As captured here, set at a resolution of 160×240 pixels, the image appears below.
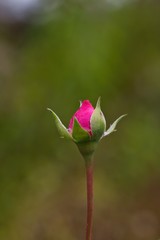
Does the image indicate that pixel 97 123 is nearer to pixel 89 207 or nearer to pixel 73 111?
pixel 89 207

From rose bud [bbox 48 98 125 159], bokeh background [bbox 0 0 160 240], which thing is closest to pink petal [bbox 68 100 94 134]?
rose bud [bbox 48 98 125 159]

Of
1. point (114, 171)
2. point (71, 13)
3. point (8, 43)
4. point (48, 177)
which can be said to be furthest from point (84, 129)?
point (8, 43)

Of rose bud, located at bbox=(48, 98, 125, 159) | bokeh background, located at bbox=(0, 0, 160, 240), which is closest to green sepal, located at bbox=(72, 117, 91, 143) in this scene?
rose bud, located at bbox=(48, 98, 125, 159)

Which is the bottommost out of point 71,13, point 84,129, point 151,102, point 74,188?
point 74,188

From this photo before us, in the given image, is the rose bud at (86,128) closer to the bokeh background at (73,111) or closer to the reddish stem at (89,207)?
the reddish stem at (89,207)

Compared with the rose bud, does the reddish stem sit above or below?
below

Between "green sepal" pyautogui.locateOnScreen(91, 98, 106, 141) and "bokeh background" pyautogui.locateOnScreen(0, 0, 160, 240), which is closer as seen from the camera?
"green sepal" pyautogui.locateOnScreen(91, 98, 106, 141)

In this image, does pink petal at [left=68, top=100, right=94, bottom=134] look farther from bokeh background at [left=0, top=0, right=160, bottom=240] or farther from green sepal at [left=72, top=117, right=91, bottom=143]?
bokeh background at [left=0, top=0, right=160, bottom=240]

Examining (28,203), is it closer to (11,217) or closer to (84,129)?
(11,217)
